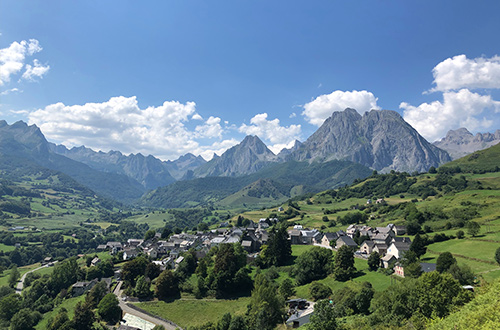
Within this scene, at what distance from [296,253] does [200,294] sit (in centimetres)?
3067

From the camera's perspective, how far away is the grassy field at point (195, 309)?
184 feet

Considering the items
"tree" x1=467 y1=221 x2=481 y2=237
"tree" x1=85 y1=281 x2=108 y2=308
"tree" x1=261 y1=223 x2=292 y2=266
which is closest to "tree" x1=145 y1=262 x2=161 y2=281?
"tree" x1=85 y1=281 x2=108 y2=308

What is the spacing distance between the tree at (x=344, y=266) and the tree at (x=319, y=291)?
6.12 metres

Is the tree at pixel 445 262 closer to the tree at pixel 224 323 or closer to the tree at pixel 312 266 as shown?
the tree at pixel 312 266

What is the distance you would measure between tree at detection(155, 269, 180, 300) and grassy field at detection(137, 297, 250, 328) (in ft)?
6.98

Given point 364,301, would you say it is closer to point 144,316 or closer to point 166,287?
point 144,316

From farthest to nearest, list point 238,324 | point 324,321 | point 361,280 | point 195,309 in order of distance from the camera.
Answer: point 195,309, point 361,280, point 238,324, point 324,321

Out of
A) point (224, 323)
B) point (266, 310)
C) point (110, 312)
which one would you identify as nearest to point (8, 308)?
point (110, 312)

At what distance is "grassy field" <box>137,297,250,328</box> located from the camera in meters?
56.2

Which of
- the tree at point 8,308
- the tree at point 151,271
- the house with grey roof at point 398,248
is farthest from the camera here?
the tree at point 151,271

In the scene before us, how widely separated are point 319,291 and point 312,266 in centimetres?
1089

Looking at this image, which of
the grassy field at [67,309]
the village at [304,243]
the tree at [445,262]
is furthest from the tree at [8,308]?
the tree at [445,262]

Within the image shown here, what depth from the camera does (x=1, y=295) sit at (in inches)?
3182

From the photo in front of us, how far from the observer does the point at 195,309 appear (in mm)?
60375
